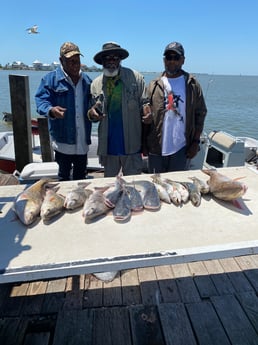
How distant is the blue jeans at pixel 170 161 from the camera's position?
3.24 meters

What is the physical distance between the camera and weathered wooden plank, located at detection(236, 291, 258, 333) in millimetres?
2284

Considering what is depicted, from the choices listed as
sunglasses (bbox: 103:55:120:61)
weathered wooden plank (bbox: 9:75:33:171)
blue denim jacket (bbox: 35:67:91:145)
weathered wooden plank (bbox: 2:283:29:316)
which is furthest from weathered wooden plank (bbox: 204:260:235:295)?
weathered wooden plank (bbox: 9:75:33:171)

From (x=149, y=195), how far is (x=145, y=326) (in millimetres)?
1002

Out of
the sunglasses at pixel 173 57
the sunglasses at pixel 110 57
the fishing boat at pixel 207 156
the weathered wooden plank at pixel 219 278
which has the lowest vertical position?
the weathered wooden plank at pixel 219 278

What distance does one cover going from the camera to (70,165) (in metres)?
3.43

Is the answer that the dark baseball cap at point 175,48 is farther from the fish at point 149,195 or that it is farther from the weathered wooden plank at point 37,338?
the weathered wooden plank at point 37,338

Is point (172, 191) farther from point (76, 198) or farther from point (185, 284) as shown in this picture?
point (185, 284)

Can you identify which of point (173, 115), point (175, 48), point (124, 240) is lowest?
point (124, 240)

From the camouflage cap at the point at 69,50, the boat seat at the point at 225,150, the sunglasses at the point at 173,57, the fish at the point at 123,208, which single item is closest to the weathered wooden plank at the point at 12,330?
the fish at the point at 123,208

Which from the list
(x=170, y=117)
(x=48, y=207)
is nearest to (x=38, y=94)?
(x=170, y=117)

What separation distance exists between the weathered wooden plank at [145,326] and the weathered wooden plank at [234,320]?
51 cm

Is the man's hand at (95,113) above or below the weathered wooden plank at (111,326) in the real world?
above

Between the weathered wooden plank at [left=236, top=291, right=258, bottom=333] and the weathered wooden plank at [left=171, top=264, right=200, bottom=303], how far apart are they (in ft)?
1.19

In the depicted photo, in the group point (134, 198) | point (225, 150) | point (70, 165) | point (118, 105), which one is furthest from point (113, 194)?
point (225, 150)
